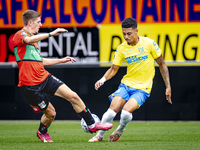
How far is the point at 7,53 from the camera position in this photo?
10.4 m

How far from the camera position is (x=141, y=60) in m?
5.97

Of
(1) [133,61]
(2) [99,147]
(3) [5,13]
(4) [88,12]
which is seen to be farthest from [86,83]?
(2) [99,147]

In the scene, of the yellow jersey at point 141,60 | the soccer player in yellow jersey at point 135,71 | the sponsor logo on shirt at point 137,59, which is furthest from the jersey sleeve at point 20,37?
the sponsor logo on shirt at point 137,59

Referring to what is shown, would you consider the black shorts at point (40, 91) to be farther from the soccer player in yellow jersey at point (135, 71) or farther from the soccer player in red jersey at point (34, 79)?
the soccer player in yellow jersey at point (135, 71)

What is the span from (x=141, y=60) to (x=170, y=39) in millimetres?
4259

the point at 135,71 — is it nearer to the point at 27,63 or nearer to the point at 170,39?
the point at 27,63

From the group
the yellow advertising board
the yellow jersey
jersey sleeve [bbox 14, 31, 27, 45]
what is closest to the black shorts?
jersey sleeve [bbox 14, 31, 27, 45]

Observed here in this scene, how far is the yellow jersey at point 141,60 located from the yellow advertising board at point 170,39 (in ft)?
13.2

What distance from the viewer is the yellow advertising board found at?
32.6ft

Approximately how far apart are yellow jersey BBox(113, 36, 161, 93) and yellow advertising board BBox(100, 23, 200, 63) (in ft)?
13.2

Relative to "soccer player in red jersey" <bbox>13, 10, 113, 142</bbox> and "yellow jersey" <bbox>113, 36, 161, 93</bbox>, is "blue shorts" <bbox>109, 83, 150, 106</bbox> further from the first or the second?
"soccer player in red jersey" <bbox>13, 10, 113, 142</bbox>

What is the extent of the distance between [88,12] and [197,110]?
3.83 metres

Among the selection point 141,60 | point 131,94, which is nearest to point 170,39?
point 141,60

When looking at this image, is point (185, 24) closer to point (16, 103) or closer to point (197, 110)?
point (197, 110)
